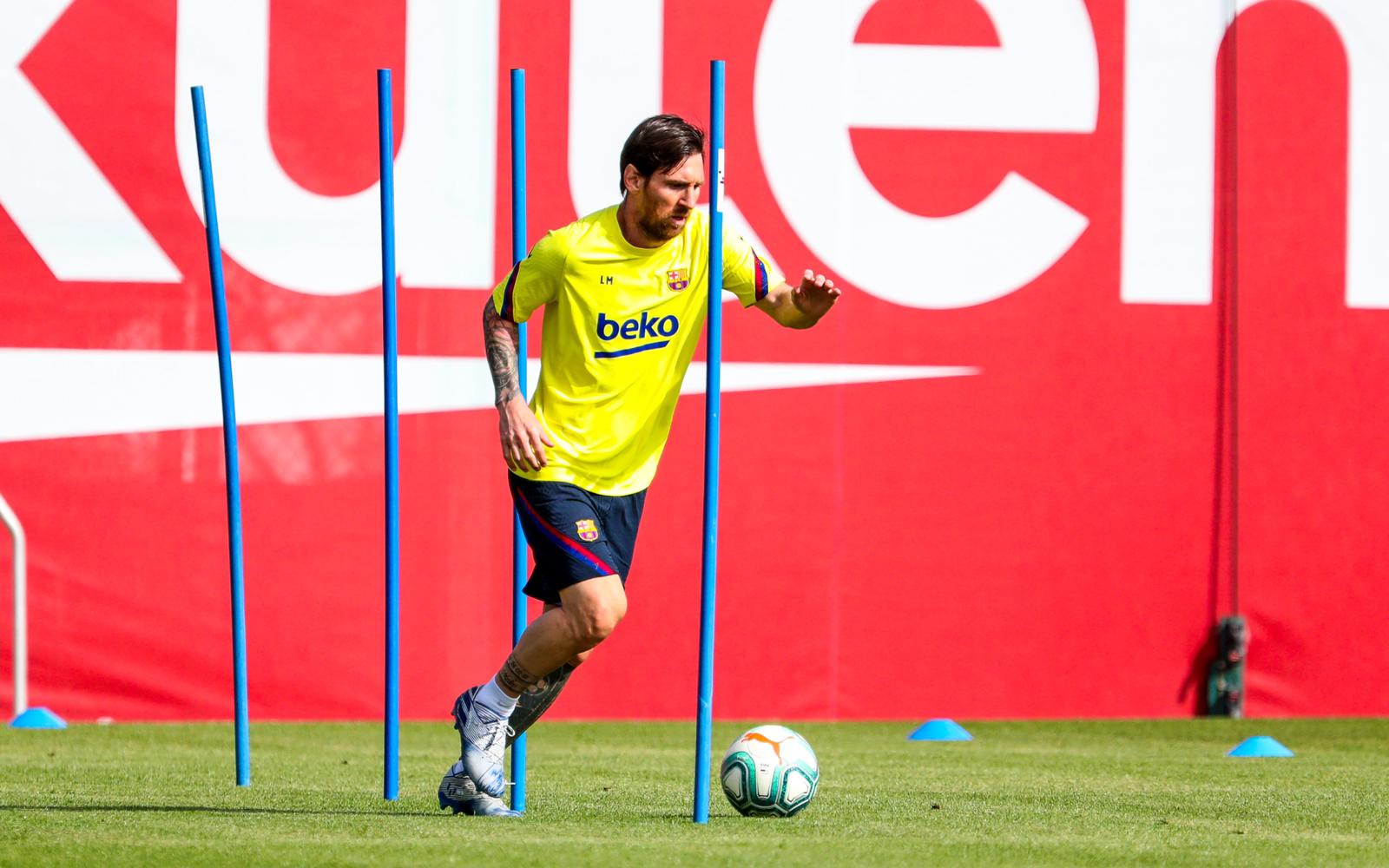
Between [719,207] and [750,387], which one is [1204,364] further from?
[719,207]

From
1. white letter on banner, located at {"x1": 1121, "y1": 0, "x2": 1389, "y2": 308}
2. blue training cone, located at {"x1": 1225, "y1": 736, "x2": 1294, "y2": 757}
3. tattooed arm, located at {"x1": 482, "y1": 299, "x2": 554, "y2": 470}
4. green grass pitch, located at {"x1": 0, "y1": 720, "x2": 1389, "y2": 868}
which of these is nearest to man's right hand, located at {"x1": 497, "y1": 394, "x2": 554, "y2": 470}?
tattooed arm, located at {"x1": 482, "y1": 299, "x2": 554, "y2": 470}

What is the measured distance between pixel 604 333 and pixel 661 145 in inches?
16.2

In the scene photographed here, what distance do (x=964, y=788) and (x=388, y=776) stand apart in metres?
1.61

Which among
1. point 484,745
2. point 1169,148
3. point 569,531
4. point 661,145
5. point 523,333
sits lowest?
point 484,745

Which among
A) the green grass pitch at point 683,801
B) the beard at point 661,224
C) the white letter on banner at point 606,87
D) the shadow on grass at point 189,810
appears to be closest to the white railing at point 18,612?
the green grass pitch at point 683,801

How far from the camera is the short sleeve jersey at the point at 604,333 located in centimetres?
365

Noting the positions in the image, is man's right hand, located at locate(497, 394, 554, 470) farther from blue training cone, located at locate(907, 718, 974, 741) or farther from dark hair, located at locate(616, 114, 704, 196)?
blue training cone, located at locate(907, 718, 974, 741)

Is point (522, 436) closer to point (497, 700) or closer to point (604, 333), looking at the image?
Answer: point (604, 333)

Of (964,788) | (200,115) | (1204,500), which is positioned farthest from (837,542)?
(200,115)

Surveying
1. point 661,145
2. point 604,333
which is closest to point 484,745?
Result: point 604,333

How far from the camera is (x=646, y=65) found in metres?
7.30

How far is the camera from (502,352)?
3668mm

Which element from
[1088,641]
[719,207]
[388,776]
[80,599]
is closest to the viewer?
[719,207]

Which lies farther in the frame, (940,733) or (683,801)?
(940,733)
